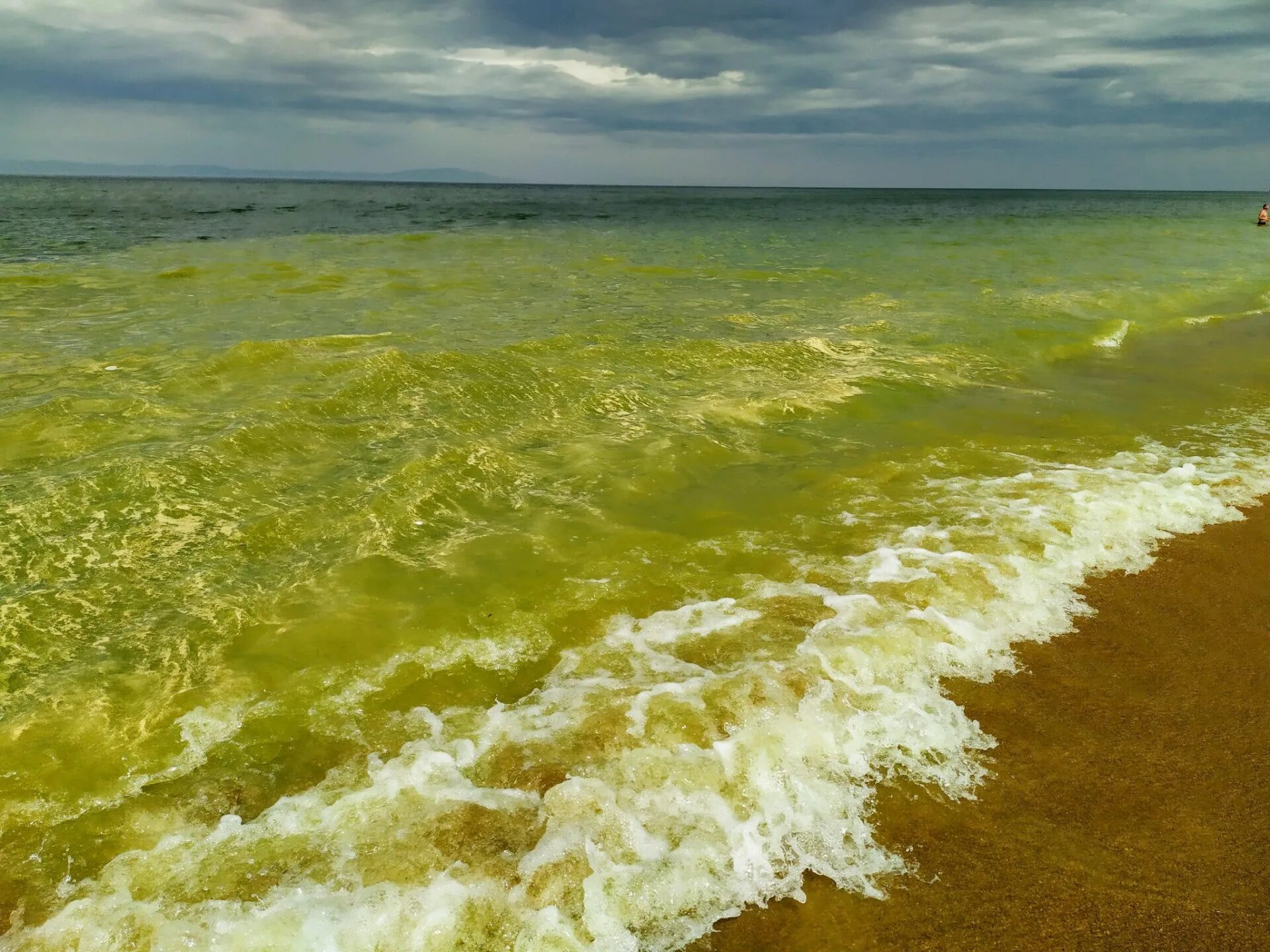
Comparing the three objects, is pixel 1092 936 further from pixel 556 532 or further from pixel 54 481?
pixel 54 481

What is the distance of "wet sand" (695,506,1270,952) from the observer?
11.1 ft

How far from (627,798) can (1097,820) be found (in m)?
2.57

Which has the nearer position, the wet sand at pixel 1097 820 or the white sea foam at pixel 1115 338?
the wet sand at pixel 1097 820

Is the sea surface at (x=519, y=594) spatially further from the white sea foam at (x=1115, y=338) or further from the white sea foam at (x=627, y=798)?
the white sea foam at (x=1115, y=338)

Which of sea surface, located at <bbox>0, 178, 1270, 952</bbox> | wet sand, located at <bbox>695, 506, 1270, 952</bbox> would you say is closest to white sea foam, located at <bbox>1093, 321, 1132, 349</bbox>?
sea surface, located at <bbox>0, 178, 1270, 952</bbox>

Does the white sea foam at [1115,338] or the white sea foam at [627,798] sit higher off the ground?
the white sea foam at [1115,338]

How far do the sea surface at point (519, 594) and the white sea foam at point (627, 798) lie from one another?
0.8 inches

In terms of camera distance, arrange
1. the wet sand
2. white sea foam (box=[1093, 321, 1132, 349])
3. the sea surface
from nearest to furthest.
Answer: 1. the wet sand
2. the sea surface
3. white sea foam (box=[1093, 321, 1132, 349])

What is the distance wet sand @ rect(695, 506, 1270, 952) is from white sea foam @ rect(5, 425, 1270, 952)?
0.58ft

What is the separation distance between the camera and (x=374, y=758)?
4387mm

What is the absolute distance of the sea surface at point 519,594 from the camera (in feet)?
12.1

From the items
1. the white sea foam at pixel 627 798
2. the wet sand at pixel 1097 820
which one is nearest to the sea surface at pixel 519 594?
the white sea foam at pixel 627 798

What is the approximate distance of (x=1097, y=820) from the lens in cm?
395

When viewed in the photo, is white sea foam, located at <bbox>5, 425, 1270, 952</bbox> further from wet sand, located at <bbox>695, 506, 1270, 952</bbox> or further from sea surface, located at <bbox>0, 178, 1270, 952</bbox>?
wet sand, located at <bbox>695, 506, 1270, 952</bbox>
